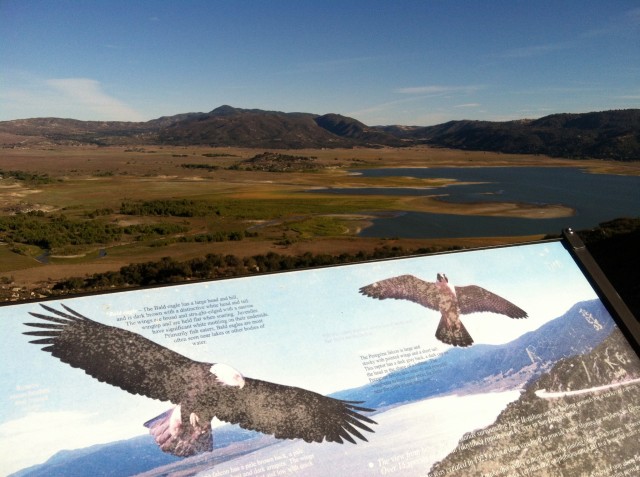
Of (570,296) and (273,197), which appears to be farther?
(273,197)

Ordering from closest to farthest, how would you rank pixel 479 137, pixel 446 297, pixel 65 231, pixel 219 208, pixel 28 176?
pixel 446 297
pixel 65 231
pixel 219 208
pixel 28 176
pixel 479 137

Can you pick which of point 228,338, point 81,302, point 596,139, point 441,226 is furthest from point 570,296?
point 596,139

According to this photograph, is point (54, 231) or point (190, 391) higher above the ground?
point (190, 391)

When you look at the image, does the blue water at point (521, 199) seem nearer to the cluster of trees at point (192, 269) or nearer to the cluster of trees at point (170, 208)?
the cluster of trees at point (192, 269)

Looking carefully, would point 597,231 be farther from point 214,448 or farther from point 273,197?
point 273,197

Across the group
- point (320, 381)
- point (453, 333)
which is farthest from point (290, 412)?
point (453, 333)

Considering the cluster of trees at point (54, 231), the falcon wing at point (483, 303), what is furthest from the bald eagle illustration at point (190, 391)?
the cluster of trees at point (54, 231)

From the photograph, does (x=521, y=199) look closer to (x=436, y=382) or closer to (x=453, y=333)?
(x=453, y=333)
